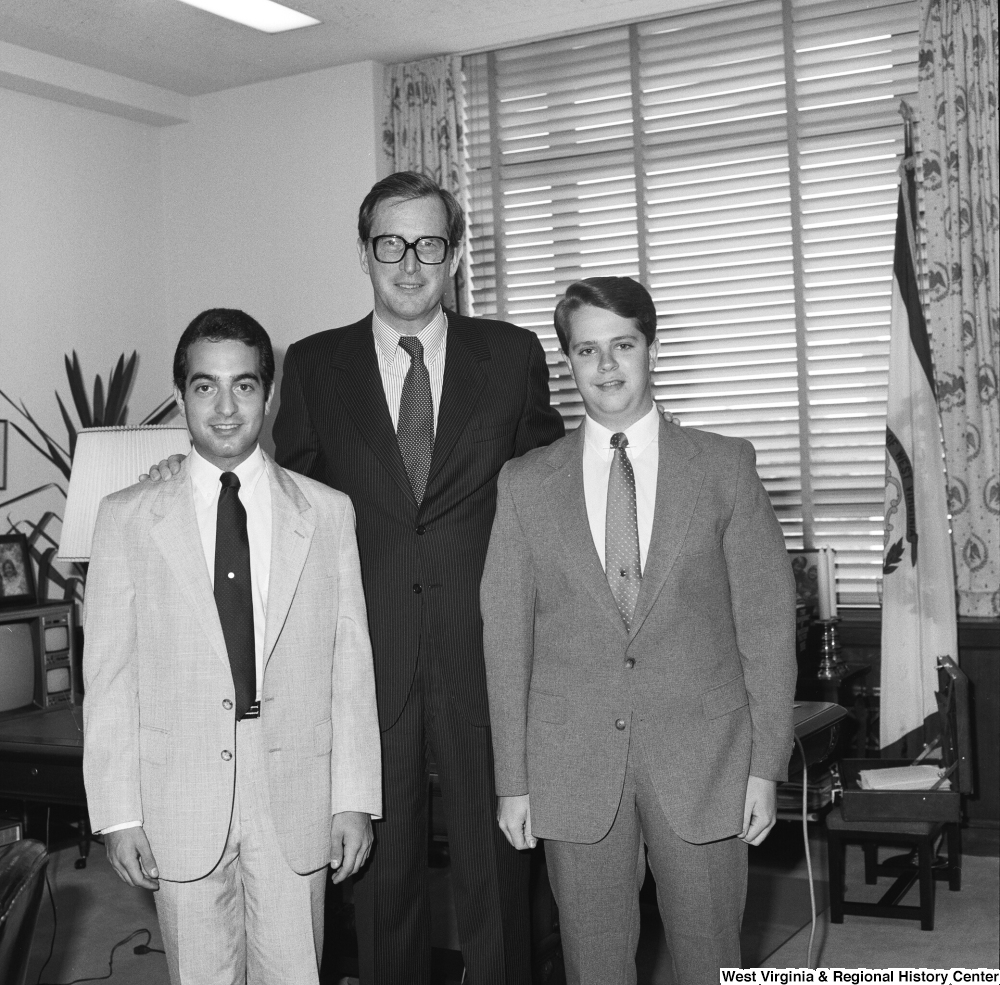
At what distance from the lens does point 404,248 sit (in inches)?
92.7

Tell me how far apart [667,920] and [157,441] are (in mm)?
1915

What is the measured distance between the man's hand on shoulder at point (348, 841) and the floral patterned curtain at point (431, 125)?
136 inches

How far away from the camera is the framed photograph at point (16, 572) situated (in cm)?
462

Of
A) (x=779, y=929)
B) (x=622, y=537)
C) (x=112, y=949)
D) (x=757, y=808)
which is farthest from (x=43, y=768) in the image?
(x=779, y=929)

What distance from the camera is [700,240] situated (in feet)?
16.1

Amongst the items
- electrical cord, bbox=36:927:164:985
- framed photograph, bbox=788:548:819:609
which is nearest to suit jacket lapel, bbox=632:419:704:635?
electrical cord, bbox=36:927:164:985

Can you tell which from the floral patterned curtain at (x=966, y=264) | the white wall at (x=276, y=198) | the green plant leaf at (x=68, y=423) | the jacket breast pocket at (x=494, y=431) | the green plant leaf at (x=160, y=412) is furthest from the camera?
the white wall at (x=276, y=198)

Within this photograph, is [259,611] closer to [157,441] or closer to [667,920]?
[667,920]

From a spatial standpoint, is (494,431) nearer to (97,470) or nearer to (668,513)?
(668,513)

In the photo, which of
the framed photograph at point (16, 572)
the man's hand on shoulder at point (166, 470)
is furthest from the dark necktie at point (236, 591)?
the framed photograph at point (16, 572)

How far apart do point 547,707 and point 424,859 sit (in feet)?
1.63

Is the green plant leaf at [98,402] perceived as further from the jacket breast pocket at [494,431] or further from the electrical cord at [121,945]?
the jacket breast pocket at [494,431]

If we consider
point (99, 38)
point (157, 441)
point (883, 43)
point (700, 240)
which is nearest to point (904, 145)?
point (883, 43)

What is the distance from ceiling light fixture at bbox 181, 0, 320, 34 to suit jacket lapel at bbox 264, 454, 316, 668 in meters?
3.08
